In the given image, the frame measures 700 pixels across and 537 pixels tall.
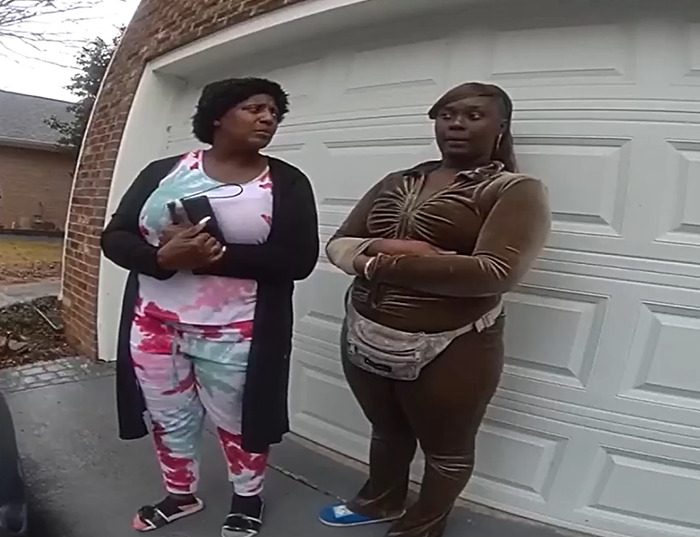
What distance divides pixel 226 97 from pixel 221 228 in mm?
419

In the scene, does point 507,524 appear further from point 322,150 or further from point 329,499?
point 322,150

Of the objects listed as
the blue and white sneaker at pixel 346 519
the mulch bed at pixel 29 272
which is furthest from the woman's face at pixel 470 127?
the mulch bed at pixel 29 272

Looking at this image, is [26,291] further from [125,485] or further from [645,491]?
[645,491]

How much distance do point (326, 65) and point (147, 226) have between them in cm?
165

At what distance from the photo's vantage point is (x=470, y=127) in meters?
1.93

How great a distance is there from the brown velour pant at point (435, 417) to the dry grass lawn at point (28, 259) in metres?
7.40

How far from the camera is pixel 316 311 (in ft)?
10.5

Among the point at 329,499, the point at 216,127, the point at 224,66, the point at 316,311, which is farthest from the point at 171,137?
the point at 329,499

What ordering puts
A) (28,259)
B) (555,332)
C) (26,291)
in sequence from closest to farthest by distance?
1. (555,332)
2. (26,291)
3. (28,259)

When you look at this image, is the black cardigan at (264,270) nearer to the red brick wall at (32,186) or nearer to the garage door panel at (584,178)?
the garage door panel at (584,178)

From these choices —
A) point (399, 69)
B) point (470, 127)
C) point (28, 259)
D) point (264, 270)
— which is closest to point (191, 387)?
point (264, 270)

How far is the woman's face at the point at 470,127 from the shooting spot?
193 cm

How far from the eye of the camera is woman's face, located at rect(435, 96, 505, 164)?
1.93 metres

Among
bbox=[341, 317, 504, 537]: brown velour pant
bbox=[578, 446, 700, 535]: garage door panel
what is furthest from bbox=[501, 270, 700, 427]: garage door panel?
bbox=[341, 317, 504, 537]: brown velour pant
